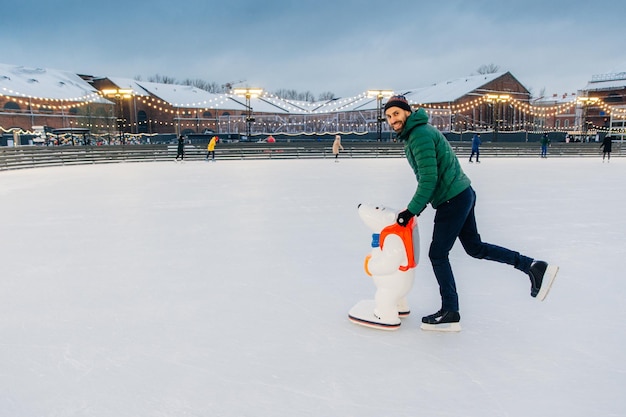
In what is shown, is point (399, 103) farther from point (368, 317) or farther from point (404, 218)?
point (368, 317)

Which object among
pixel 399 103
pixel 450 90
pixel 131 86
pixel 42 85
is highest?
pixel 131 86

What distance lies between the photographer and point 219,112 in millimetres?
47375

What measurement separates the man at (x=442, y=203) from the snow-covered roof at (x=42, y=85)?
40.4m

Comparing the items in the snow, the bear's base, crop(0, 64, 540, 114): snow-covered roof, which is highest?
crop(0, 64, 540, 114): snow-covered roof

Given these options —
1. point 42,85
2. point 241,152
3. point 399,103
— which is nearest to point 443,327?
point 399,103

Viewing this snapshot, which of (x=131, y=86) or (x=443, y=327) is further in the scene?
(x=131, y=86)

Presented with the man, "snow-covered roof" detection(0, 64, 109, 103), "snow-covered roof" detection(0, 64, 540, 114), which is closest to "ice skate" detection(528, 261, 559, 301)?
the man

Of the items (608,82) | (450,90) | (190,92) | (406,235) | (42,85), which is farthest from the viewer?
(608,82)

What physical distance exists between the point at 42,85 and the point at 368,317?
4541 centimetres

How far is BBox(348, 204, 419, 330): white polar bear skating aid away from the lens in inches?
105

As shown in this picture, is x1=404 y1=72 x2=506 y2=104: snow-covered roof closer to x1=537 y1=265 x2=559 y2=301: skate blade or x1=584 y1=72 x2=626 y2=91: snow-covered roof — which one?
x1=584 y1=72 x2=626 y2=91: snow-covered roof

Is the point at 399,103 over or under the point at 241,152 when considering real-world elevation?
over

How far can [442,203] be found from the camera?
269 cm

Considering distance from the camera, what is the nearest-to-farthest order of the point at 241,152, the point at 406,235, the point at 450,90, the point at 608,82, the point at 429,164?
the point at 429,164 < the point at 406,235 < the point at 241,152 < the point at 450,90 < the point at 608,82
